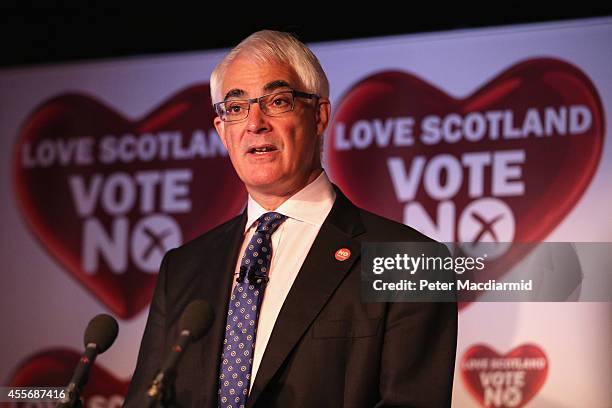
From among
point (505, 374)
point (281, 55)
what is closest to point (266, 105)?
point (281, 55)

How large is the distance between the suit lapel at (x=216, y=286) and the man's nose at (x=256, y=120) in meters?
0.28

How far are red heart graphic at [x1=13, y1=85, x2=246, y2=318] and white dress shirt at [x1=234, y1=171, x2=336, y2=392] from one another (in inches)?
50.3

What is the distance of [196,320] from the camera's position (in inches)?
81.0

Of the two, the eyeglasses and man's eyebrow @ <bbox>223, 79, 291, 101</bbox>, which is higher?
man's eyebrow @ <bbox>223, 79, 291, 101</bbox>

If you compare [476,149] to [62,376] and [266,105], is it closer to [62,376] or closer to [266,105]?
[266,105]

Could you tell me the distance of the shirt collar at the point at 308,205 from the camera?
2729 mm

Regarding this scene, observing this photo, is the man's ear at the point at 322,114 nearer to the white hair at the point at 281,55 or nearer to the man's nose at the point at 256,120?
the white hair at the point at 281,55

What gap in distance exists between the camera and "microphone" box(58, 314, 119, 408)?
1.97 m

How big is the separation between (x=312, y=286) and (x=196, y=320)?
54 centimetres

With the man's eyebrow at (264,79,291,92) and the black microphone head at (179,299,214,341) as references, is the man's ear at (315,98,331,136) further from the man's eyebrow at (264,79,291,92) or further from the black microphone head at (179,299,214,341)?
the black microphone head at (179,299,214,341)

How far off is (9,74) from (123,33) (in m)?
0.56

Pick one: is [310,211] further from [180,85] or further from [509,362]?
[180,85]

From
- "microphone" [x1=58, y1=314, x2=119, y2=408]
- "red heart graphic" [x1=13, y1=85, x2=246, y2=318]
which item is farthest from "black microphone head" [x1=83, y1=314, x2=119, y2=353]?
"red heart graphic" [x1=13, y1=85, x2=246, y2=318]

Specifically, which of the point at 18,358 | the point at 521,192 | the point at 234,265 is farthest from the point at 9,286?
the point at 521,192
